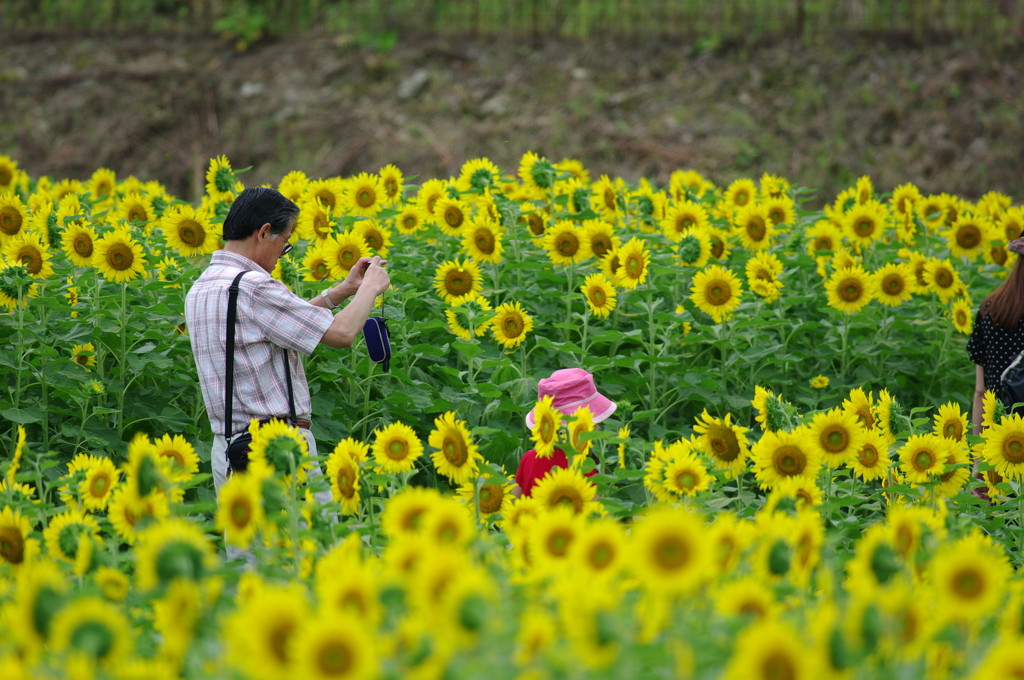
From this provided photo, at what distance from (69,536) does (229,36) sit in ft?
42.5

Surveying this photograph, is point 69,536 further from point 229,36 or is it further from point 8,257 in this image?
point 229,36

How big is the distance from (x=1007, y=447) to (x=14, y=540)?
2.67m

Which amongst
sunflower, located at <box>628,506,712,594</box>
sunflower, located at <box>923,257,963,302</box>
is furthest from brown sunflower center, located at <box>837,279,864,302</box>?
sunflower, located at <box>628,506,712,594</box>

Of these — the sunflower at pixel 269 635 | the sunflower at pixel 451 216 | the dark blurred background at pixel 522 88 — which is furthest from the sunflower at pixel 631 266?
the dark blurred background at pixel 522 88

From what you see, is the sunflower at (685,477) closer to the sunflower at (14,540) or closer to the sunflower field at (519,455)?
the sunflower field at (519,455)

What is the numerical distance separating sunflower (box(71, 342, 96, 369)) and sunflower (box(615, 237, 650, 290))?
203 centimetres

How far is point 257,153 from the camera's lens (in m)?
13.1

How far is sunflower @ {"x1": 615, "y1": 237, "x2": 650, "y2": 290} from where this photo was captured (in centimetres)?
441

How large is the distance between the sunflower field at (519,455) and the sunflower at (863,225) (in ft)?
0.05

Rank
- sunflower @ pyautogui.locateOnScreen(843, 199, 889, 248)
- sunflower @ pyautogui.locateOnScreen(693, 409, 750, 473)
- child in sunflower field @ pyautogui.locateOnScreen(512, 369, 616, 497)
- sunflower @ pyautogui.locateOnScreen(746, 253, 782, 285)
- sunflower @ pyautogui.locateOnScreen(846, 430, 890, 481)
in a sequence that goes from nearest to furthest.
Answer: sunflower @ pyautogui.locateOnScreen(693, 409, 750, 473)
sunflower @ pyautogui.locateOnScreen(846, 430, 890, 481)
child in sunflower field @ pyautogui.locateOnScreen(512, 369, 616, 497)
sunflower @ pyautogui.locateOnScreen(746, 253, 782, 285)
sunflower @ pyautogui.locateOnScreen(843, 199, 889, 248)

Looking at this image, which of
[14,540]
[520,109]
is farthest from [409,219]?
[520,109]

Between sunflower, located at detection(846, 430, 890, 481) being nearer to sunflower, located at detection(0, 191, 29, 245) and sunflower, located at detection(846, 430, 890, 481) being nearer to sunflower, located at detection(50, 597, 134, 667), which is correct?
sunflower, located at detection(50, 597, 134, 667)

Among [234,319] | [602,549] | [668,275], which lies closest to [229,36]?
[668,275]

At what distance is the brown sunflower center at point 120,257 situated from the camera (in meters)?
4.05
